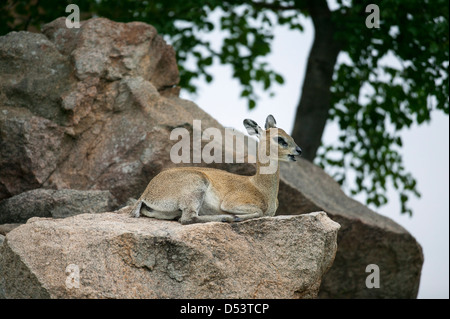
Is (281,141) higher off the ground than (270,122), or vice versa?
(270,122)

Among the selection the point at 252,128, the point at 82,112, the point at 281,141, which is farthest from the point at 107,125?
the point at 281,141

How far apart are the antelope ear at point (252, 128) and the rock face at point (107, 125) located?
1.86m

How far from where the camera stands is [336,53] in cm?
2058

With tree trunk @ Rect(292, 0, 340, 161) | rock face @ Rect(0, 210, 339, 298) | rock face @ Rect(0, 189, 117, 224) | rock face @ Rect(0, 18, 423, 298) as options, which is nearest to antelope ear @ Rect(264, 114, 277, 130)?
rock face @ Rect(0, 18, 423, 298)

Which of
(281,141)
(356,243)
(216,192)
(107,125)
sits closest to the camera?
(216,192)

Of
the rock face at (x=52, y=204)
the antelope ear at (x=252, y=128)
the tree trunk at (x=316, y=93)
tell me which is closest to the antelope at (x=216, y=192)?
the antelope ear at (x=252, y=128)

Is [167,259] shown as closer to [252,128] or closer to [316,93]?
[252,128]

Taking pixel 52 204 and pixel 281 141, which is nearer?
pixel 281 141

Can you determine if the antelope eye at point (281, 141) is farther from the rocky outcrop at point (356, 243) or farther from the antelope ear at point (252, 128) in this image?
the rocky outcrop at point (356, 243)

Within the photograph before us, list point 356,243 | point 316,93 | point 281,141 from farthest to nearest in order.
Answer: point 316,93 → point 356,243 → point 281,141

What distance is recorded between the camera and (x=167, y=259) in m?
9.09

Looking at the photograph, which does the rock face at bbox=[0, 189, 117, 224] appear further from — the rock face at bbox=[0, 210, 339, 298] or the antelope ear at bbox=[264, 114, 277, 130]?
the antelope ear at bbox=[264, 114, 277, 130]

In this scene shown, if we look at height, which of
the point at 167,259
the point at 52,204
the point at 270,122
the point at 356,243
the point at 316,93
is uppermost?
the point at 270,122
